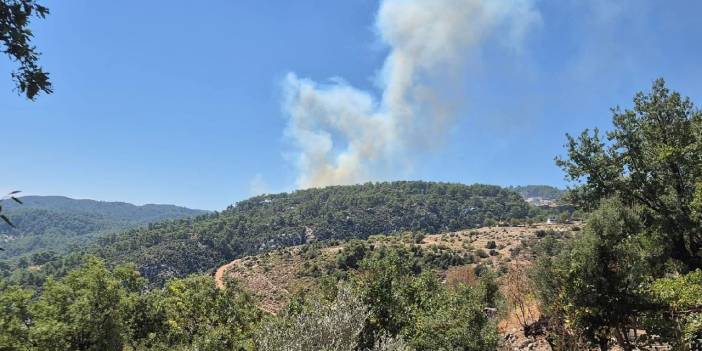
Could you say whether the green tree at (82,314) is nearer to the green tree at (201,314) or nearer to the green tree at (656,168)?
the green tree at (201,314)

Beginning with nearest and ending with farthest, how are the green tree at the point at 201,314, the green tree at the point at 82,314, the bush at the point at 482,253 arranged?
the green tree at the point at 82,314 → the green tree at the point at 201,314 → the bush at the point at 482,253

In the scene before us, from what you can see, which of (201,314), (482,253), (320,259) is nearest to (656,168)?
(201,314)

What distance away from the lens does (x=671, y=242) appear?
2047cm

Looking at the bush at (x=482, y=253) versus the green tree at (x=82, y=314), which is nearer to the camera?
the green tree at (x=82, y=314)

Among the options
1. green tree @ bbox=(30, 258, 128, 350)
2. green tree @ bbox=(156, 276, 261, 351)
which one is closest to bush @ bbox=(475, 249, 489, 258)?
green tree @ bbox=(156, 276, 261, 351)

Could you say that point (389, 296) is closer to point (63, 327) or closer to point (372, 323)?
point (372, 323)

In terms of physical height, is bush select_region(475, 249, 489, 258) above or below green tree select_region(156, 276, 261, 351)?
above

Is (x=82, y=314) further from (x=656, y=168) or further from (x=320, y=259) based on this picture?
(x=320, y=259)

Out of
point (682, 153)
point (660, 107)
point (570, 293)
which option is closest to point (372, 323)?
point (570, 293)

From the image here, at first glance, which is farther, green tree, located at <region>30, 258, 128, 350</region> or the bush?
the bush

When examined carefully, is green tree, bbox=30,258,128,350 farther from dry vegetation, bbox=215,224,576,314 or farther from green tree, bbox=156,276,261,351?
dry vegetation, bbox=215,224,576,314

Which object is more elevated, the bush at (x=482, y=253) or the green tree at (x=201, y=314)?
the bush at (x=482, y=253)

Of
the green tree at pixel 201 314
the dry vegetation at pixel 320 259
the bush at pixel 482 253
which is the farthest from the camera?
the bush at pixel 482 253

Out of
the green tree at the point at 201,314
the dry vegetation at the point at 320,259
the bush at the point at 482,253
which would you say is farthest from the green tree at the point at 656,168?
the bush at the point at 482,253
